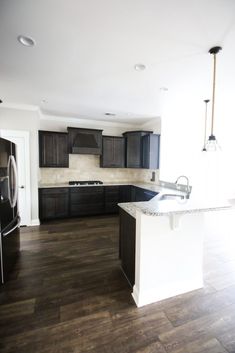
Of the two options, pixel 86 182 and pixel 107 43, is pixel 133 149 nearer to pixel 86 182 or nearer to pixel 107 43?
pixel 86 182

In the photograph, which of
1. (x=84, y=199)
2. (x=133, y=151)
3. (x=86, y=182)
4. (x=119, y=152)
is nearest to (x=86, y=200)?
(x=84, y=199)

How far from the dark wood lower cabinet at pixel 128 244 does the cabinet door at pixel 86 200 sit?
8.11 ft

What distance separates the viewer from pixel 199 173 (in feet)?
16.3

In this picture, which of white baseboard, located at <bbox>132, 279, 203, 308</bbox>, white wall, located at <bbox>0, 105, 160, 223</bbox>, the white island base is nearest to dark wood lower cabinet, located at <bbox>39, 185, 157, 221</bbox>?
white wall, located at <bbox>0, 105, 160, 223</bbox>

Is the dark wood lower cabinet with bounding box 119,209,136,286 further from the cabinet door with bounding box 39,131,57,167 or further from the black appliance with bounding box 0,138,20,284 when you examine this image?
the cabinet door with bounding box 39,131,57,167

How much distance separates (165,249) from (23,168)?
3.49 metres

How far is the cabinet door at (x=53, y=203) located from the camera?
14.5 feet

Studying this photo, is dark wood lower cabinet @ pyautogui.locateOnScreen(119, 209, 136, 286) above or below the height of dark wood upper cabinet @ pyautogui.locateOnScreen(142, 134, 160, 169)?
below

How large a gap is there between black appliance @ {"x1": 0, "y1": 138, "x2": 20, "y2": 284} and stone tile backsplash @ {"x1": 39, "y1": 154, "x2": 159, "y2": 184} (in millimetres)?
2374

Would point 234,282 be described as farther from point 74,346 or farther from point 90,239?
point 90,239

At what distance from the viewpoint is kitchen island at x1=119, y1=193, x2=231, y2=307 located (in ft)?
→ 6.08

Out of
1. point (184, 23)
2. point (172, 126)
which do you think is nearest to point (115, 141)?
point (172, 126)

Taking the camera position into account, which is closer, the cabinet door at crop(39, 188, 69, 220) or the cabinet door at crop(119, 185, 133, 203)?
the cabinet door at crop(39, 188, 69, 220)

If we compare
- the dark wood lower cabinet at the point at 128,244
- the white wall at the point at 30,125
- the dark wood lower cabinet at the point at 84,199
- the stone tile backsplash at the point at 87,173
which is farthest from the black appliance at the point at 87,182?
the dark wood lower cabinet at the point at 128,244
